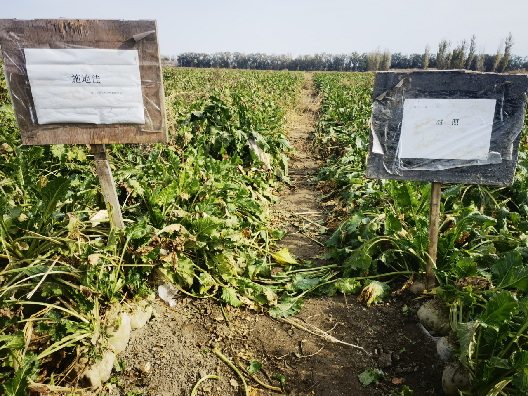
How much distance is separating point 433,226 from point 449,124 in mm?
711

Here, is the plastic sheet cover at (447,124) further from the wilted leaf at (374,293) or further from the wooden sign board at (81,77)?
the wooden sign board at (81,77)

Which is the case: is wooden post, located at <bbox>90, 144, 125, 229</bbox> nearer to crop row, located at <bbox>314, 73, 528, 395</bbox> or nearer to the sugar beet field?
the sugar beet field

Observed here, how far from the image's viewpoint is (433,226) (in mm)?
2273

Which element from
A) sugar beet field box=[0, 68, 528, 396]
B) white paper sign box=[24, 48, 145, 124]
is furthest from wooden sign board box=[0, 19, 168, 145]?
sugar beet field box=[0, 68, 528, 396]

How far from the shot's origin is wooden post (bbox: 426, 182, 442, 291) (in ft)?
7.26

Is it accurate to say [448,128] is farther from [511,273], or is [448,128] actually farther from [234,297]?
[234,297]

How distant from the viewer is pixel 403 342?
223cm

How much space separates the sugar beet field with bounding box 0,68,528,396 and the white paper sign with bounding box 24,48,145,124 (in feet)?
1.43

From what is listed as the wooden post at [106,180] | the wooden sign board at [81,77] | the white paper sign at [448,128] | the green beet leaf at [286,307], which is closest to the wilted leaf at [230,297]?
the green beet leaf at [286,307]

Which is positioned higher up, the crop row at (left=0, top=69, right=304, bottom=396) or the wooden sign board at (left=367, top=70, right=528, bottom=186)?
the wooden sign board at (left=367, top=70, right=528, bottom=186)

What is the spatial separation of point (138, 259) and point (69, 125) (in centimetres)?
97

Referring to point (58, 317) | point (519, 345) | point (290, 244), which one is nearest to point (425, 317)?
point (519, 345)

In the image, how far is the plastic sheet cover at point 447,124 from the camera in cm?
191

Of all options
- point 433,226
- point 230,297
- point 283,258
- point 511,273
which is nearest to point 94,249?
point 230,297
